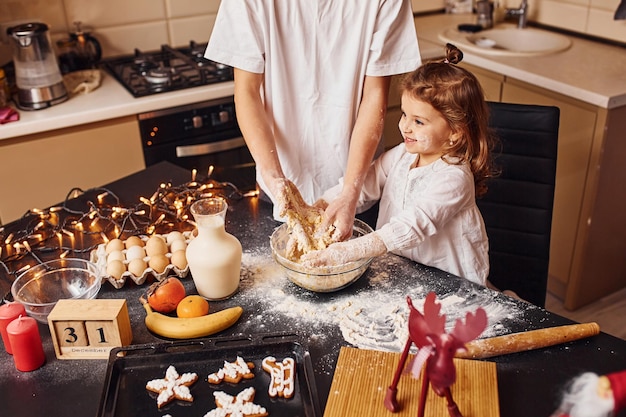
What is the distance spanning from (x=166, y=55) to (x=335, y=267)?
5.85 feet

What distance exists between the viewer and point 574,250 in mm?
2496

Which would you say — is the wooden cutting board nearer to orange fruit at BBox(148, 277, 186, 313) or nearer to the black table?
the black table

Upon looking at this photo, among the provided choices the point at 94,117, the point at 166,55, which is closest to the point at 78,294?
the point at 94,117

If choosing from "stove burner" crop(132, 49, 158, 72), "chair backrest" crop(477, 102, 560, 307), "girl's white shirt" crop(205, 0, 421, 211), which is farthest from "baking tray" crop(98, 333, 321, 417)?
"stove burner" crop(132, 49, 158, 72)

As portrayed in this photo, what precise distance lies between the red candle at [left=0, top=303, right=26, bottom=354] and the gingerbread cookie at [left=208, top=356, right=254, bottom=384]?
1.27 ft

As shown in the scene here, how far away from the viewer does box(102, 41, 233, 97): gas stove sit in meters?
2.41

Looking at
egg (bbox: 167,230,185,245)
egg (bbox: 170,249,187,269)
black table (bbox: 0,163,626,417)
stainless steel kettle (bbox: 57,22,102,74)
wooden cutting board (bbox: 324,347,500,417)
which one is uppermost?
stainless steel kettle (bbox: 57,22,102,74)

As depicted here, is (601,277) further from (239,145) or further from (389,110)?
(239,145)

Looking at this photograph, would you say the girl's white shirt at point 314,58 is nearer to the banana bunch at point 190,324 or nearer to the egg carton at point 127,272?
the egg carton at point 127,272

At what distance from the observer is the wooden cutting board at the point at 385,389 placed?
3.31 ft

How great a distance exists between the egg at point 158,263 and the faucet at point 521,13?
2.21 metres

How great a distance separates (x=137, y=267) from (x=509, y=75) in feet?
5.53

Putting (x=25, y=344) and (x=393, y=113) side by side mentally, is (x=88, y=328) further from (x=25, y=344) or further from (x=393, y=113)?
(x=393, y=113)

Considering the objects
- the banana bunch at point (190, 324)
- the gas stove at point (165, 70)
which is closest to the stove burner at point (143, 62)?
the gas stove at point (165, 70)
